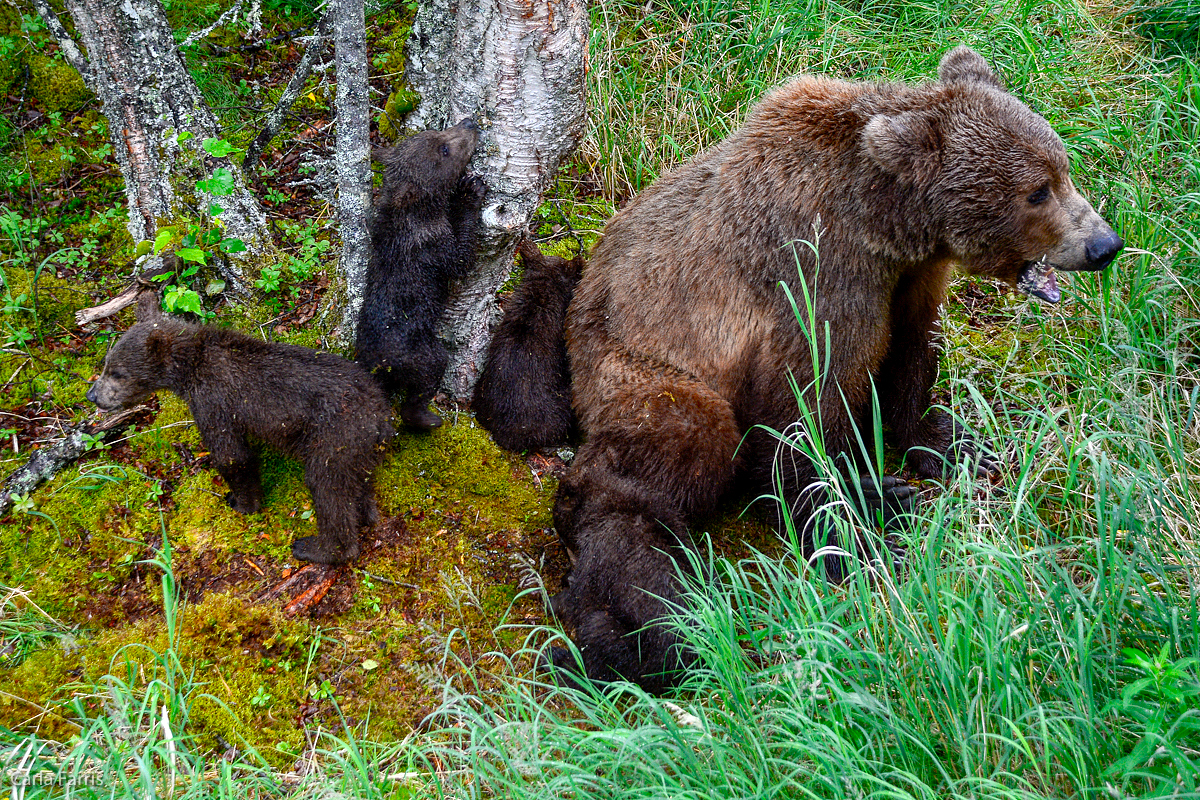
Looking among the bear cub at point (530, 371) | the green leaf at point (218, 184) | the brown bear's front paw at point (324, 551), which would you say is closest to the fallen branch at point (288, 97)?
the green leaf at point (218, 184)

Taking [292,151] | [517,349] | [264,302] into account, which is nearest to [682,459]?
[517,349]

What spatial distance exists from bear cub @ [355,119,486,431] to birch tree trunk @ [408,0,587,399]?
12cm

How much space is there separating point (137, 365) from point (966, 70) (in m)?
4.10

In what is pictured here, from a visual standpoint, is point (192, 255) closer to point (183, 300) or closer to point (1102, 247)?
point (183, 300)

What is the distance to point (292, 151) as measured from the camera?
618 cm

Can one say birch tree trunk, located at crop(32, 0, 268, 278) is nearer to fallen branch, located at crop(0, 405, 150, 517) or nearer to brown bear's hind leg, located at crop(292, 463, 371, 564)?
fallen branch, located at crop(0, 405, 150, 517)

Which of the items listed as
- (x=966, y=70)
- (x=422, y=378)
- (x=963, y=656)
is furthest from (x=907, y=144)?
(x=422, y=378)

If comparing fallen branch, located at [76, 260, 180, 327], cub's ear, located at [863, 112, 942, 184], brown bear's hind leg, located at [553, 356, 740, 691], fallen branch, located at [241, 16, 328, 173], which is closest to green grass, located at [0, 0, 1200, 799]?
brown bear's hind leg, located at [553, 356, 740, 691]

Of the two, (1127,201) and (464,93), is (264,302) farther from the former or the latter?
(1127,201)

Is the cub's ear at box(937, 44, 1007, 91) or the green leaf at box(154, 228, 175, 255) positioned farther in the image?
the green leaf at box(154, 228, 175, 255)

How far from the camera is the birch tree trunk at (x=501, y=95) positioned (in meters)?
3.87

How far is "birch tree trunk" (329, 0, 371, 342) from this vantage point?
3.91m

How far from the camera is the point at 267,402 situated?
13.2ft

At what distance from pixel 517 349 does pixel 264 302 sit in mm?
1511
